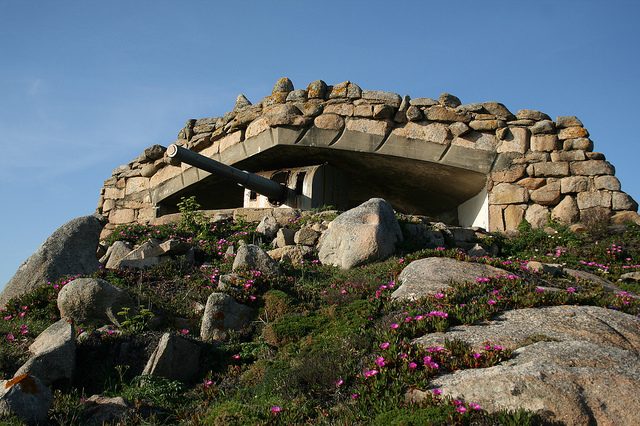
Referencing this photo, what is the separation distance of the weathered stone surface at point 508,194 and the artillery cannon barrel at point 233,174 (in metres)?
3.56

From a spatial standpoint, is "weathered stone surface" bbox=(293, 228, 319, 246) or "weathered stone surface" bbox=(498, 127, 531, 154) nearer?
"weathered stone surface" bbox=(293, 228, 319, 246)

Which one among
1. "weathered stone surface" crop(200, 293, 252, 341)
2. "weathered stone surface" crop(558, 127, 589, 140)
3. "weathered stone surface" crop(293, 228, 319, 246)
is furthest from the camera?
"weathered stone surface" crop(558, 127, 589, 140)

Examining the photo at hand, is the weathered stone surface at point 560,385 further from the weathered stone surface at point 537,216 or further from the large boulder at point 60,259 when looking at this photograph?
the weathered stone surface at point 537,216

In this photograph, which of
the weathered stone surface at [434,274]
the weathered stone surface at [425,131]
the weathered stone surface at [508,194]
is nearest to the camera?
the weathered stone surface at [434,274]

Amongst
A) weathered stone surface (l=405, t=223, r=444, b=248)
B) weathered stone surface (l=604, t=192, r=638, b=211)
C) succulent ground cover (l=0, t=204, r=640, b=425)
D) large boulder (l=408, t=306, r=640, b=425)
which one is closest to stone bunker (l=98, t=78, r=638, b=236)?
weathered stone surface (l=604, t=192, r=638, b=211)

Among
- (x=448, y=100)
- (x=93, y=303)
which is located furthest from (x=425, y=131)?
(x=93, y=303)

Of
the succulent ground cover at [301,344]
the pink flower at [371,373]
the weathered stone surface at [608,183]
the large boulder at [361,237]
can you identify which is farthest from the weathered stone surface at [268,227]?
the weathered stone surface at [608,183]

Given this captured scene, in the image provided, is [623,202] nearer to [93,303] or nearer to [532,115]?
[532,115]

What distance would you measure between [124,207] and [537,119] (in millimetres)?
8484

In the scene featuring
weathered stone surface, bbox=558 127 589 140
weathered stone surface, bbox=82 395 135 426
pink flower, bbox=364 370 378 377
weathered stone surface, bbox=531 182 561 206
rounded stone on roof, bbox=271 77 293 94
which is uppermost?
rounded stone on roof, bbox=271 77 293 94

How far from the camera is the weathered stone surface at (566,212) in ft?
26.8

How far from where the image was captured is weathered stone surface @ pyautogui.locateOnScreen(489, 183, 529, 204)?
855cm

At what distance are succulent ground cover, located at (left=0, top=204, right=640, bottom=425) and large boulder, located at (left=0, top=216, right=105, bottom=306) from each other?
43 centimetres

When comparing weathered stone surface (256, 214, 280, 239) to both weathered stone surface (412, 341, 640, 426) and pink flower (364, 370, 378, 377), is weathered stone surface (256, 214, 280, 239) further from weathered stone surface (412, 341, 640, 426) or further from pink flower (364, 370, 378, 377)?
weathered stone surface (412, 341, 640, 426)
